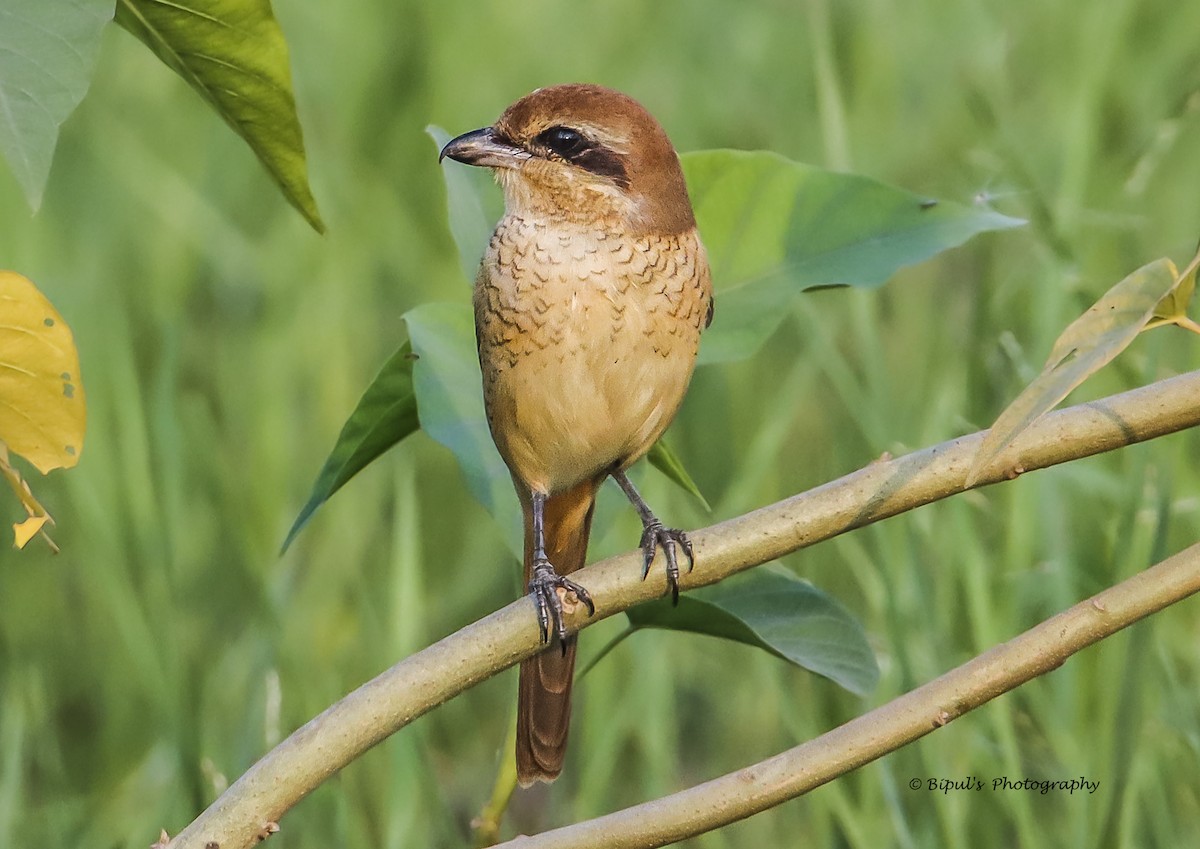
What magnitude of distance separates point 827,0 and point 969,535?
3050 mm

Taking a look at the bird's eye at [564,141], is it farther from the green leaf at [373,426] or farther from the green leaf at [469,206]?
the green leaf at [373,426]

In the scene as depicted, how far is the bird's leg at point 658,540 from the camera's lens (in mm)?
1850

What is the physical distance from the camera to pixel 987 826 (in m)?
3.15

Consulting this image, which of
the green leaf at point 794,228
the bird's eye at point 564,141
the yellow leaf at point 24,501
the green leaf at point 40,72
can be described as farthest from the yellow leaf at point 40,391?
the bird's eye at point 564,141

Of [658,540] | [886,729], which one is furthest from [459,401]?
[886,729]

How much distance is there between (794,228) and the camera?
2244 mm

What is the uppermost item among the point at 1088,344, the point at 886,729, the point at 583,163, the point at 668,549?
the point at 583,163

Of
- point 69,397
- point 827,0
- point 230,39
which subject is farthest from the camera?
point 827,0

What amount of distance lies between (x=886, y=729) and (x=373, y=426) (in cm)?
78

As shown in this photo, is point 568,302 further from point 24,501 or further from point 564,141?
point 24,501

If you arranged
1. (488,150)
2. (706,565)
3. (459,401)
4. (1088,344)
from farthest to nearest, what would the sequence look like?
(488,150), (459,401), (706,565), (1088,344)

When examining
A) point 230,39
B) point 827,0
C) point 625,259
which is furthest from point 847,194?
point 827,0

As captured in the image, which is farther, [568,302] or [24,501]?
[568,302]

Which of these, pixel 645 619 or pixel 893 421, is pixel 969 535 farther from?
pixel 645 619
